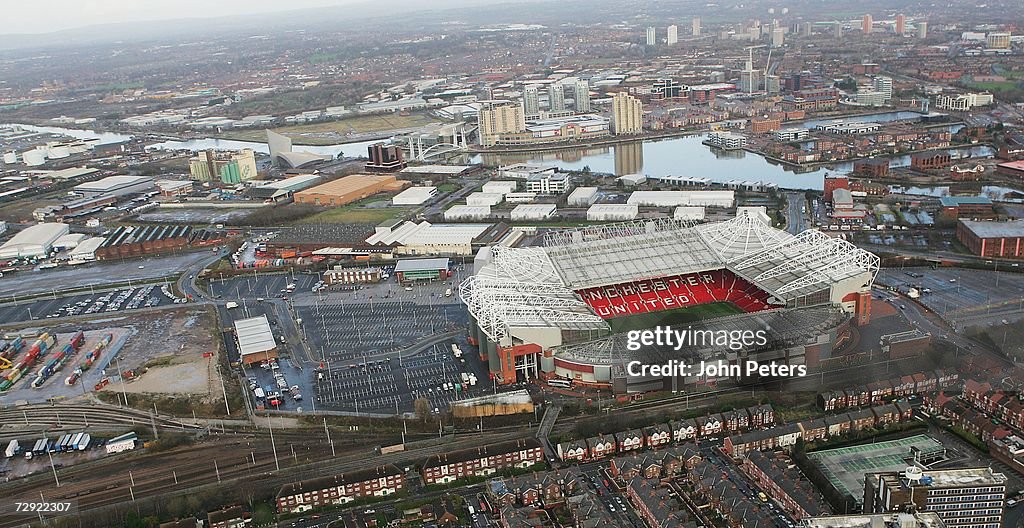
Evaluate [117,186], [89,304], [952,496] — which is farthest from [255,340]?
[117,186]

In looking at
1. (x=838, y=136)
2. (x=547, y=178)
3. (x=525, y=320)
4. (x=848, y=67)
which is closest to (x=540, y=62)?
(x=848, y=67)

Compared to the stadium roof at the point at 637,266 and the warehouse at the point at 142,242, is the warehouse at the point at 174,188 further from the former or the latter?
the stadium roof at the point at 637,266

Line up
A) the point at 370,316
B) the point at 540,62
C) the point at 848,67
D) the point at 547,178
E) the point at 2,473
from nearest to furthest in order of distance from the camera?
the point at 2,473
the point at 370,316
the point at 547,178
the point at 848,67
the point at 540,62

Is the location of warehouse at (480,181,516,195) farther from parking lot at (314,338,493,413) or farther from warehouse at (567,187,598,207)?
Result: parking lot at (314,338,493,413)

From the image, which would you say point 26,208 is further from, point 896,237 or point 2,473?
point 896,237

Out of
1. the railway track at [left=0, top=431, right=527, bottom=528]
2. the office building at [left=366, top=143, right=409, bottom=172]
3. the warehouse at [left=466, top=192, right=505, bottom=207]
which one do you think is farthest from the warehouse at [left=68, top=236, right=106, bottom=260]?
the railway track at [left=0, top=431, right=527, bottom=528]

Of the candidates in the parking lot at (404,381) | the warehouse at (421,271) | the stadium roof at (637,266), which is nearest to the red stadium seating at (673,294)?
the stadium roof at (637,266)

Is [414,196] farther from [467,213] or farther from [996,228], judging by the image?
[996,228]
